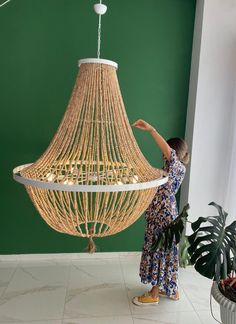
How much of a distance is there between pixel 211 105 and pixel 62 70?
127 cm

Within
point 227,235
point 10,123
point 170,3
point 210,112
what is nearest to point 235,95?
point 210,112

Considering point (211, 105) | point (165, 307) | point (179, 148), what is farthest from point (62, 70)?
point (165, 307)

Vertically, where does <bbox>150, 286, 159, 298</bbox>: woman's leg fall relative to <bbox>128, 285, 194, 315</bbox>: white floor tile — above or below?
above

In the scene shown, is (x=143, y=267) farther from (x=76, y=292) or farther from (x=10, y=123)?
(x=10, y=123)

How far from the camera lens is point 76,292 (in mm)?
1862

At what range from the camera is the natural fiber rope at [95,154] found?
77 centimetres

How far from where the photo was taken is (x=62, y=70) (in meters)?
2.08

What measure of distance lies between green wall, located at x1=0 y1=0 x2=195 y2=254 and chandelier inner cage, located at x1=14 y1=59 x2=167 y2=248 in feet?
4.46

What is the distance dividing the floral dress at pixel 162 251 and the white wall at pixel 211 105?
1.93 ft

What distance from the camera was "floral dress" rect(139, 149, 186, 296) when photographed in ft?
5.51

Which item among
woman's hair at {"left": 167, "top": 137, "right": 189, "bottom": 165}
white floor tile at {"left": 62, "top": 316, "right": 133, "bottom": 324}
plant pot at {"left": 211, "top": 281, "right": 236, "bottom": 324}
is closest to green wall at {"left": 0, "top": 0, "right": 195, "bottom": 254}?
woman's hair at {"left": 167, "top": 137, "right": 189, "bottom": 165}

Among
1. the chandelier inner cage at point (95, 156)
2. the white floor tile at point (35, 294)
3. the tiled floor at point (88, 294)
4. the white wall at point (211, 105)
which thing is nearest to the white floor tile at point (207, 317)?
the tiled floor at point (88, 294)

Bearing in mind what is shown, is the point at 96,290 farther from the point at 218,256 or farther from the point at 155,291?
the point at 218,256

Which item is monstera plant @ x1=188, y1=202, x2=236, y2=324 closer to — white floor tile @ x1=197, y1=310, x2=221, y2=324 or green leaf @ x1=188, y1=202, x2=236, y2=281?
green leaf @ x1=188, y1=202, x2=236, y2=281
